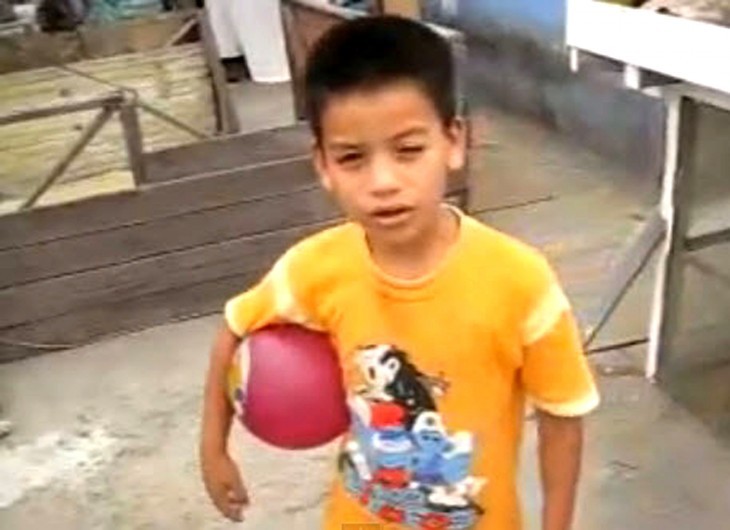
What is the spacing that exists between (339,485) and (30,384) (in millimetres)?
1796

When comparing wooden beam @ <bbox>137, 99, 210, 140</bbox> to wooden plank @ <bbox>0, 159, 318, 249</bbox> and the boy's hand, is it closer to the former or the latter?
wooden plank @ <bbox>0, 159, 318, 249</bbox>

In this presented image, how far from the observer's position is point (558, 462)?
120cm

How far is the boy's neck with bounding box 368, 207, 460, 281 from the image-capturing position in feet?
3.72

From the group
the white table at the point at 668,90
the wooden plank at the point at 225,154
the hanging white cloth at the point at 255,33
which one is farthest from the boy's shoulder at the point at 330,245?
the hanging white cloth at the point at 255,33

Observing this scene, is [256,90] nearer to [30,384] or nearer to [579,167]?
[579,167]

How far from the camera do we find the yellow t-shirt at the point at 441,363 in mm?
1124

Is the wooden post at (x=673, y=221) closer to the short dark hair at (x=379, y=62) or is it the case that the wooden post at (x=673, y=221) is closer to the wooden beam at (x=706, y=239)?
the wooden beam at (x=706, y=239)

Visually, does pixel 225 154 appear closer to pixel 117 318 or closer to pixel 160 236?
pixel 160 236

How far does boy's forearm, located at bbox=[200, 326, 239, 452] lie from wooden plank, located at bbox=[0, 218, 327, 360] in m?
1.81

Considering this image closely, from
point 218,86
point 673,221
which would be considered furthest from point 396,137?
point 218,86

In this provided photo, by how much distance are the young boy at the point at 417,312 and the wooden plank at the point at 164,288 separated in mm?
1889

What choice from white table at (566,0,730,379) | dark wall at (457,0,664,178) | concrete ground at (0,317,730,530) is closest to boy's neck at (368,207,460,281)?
white table at (566,0,730,379)

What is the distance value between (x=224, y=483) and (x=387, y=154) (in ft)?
1.51

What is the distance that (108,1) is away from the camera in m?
5.00
